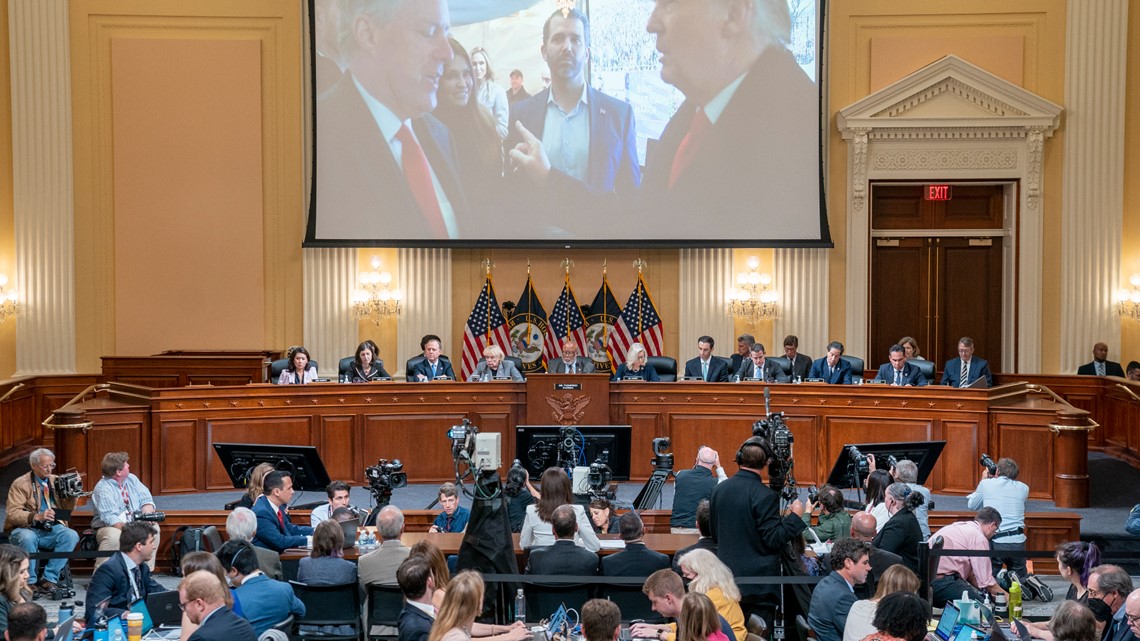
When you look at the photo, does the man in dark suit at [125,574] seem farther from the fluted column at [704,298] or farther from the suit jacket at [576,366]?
the fluted column at [704,298]

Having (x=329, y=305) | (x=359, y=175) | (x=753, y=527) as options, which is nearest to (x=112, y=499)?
(x=753, y=527)

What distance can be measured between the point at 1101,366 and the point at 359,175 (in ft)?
31.6

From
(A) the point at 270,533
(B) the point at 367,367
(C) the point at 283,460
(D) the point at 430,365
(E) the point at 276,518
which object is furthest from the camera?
(D) the point at 430,365

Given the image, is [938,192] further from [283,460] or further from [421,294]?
[283,460]

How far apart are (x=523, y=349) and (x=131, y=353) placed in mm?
5106

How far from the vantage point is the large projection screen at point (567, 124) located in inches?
645

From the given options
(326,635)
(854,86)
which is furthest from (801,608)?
(854,86)

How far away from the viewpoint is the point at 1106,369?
1605 cm

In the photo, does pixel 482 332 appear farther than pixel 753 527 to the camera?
Yes

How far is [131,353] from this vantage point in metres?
16.7

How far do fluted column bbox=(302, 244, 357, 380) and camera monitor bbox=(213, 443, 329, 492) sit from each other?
19.8 ft

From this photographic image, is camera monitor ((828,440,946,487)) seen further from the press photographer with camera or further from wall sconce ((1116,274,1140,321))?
wall sconce ((1116,274,1140,321))

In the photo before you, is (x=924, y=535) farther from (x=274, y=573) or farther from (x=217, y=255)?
(x=217, y=255)

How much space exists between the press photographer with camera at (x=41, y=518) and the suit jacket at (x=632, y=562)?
4.85 meters
